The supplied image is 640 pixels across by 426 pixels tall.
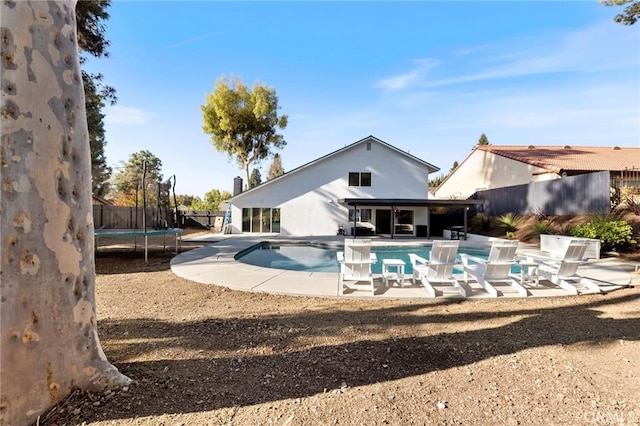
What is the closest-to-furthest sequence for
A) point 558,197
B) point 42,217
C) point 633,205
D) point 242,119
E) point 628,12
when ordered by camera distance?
point 42,217
point 628,12
point 633,205
point 558,197
point 242,119

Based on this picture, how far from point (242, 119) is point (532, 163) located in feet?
76.9

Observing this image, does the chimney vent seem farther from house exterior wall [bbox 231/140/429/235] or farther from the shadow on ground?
the shadow on ground

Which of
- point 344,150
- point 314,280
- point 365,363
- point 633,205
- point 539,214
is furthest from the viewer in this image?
point 344,150

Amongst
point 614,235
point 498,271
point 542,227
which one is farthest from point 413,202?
point 498,271

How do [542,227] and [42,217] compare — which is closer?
[42,217]

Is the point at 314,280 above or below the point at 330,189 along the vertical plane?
below

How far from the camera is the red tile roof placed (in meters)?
20.6

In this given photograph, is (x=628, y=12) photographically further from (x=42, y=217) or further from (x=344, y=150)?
(x=42, y=217)

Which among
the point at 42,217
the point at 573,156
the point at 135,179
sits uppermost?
the point at 573,156

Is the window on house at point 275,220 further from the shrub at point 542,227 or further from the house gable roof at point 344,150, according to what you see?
the shrub at point 542,227

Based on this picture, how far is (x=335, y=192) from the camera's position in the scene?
21766 mm

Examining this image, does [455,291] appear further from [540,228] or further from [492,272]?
[540,228]

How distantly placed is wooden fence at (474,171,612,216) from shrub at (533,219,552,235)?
1373mm

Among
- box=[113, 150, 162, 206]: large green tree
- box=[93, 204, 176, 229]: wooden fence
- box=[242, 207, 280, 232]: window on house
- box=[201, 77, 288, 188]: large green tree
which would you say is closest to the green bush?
box=[242, 207, 280, 232]: window on house
